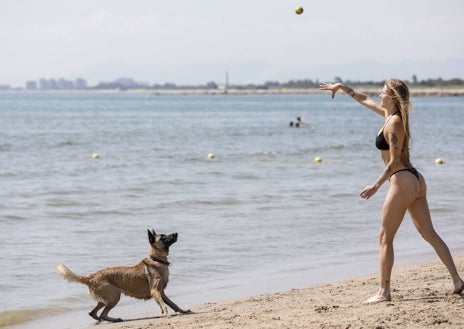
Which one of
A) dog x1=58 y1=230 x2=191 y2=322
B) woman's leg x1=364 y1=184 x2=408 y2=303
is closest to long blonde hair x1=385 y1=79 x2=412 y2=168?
woman's leg x1=364 y1=184 x2=408 y2=303

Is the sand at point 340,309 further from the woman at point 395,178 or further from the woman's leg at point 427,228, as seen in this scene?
the woman at point 395,178

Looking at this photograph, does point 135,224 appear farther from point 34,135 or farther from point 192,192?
point 34,135

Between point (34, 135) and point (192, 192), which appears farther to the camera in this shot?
point (34, 135)

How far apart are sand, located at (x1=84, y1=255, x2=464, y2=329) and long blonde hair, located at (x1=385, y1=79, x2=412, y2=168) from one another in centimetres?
125

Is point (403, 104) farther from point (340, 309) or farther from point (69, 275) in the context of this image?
point (69, 275)

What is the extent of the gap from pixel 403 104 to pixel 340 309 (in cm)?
183

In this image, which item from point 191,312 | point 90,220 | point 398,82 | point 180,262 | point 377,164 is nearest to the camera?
point 398,82

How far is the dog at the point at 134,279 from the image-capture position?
823 cm

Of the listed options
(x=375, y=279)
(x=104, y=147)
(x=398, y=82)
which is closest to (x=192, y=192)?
(x=375, y=279)

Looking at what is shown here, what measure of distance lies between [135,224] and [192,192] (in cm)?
496

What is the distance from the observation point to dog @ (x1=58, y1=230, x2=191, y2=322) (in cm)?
823

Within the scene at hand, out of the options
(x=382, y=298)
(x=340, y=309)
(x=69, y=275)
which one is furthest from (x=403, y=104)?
(x=69, y=275)

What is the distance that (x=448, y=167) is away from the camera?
26016mm

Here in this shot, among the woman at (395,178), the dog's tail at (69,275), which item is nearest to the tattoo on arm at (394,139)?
the woman at (395,178)
